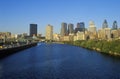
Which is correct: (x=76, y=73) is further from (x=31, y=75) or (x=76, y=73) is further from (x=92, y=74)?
(x=31, y=75)

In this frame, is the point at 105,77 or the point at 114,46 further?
the point at 114,46

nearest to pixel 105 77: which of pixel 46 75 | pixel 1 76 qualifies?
pixel 46 75

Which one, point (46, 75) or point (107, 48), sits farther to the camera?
point (107, 48)

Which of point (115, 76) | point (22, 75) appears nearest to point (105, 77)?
point (115, 76)

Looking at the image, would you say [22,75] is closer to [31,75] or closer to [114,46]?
[31,75]

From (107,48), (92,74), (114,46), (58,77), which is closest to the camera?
(58,77)

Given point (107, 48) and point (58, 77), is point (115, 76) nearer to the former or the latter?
point (58, 77)

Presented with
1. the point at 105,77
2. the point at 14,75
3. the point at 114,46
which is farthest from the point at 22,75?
the point at 114,46

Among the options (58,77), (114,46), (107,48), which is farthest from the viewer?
(107,48)

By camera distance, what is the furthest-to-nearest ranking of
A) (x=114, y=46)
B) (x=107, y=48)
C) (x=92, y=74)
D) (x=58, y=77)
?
(x=107, y=48)
(x=114, y=46)
(x=92, y=74)
(x=58, y=77)
